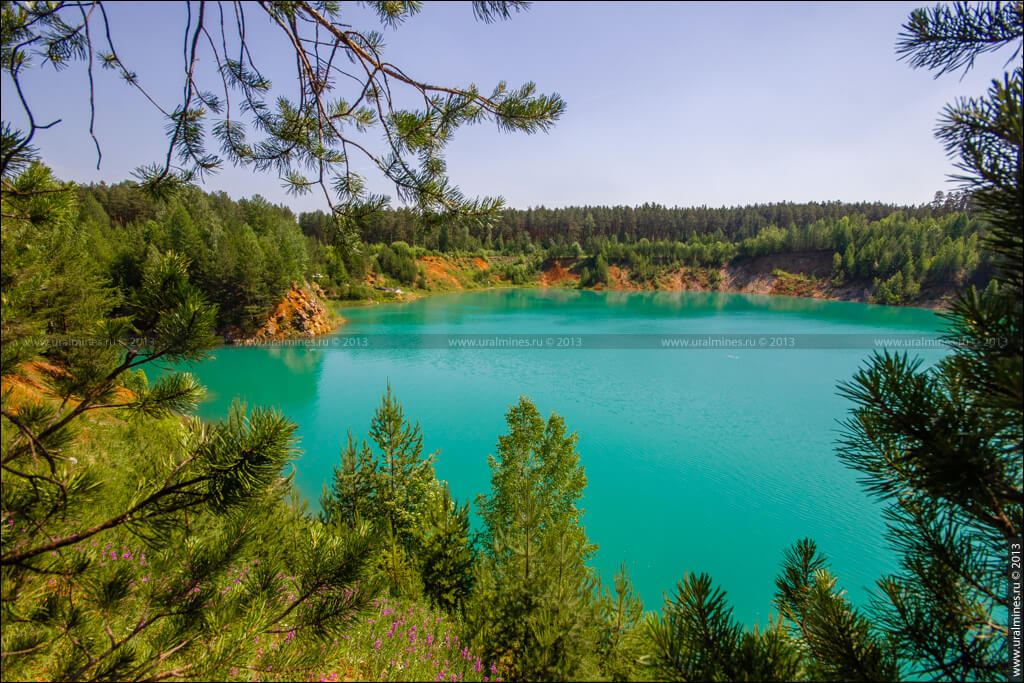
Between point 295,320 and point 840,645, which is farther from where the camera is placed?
point 295,320

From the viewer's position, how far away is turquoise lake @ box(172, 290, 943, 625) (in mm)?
12898

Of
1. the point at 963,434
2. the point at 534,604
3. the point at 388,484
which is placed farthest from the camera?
the point at 388,484

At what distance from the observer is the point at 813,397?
82.3 ft

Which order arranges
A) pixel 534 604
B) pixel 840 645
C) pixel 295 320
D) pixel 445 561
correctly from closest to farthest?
pixel 840 645 < pixel 534 604 < pixel 445 561 < pixel 295 320

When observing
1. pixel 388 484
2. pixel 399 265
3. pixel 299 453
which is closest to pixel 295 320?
pixel 388 484

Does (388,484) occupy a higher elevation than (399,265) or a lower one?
lower

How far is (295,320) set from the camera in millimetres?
42938

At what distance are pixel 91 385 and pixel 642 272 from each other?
4072 inches

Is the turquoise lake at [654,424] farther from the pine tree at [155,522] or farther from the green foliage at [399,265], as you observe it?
the green foliage at [399,265]

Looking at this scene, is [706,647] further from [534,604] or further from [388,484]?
[388,484]

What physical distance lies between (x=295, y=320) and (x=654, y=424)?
1347 inches

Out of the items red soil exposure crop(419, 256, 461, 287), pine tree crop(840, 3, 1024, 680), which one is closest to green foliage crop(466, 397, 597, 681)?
pine tree crop(840, 3, 1024, 680)

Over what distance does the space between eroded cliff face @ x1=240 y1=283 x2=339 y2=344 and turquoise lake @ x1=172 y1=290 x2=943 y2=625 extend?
2.69 metres

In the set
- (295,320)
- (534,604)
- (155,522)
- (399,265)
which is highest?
(399,265)
